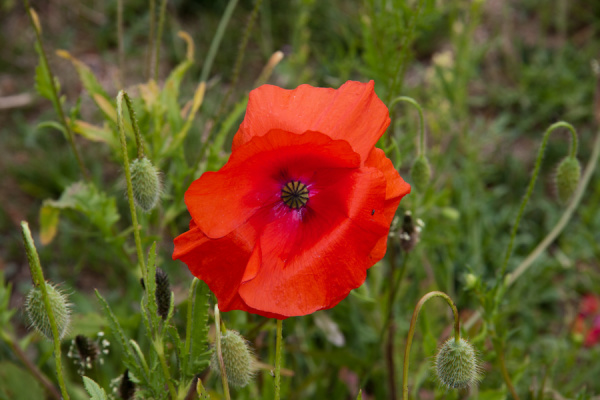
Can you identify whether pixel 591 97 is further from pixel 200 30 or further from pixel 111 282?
pixel 111 282

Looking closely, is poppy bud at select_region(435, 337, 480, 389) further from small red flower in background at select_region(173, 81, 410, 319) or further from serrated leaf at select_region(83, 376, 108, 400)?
serrated leaf at select_region(83, 376, 108, 400)

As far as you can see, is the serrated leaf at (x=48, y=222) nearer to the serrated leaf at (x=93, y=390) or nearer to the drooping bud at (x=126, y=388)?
the drooping bud at (x=126, y=388)

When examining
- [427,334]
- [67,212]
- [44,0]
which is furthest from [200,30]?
[427,334]

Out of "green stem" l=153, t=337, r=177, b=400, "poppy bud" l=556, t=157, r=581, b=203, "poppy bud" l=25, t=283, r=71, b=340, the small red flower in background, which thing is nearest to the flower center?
the small red flower in background

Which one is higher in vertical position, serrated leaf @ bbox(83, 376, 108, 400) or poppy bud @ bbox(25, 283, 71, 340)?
poppy bud @ bbox(25, 283, 71, 340)

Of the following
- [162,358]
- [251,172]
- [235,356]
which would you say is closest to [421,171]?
[251,172]
